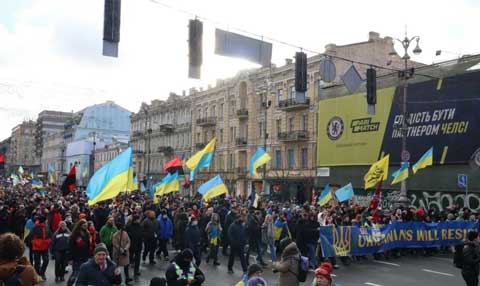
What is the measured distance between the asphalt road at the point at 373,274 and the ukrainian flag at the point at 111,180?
2.32 m

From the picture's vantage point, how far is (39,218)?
1175 centimetres

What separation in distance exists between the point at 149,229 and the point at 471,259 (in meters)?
7.92

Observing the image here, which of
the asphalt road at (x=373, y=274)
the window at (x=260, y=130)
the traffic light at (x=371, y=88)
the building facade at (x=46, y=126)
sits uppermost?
the building facade at (x=46, y=126)

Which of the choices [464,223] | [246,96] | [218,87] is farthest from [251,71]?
[464,223]

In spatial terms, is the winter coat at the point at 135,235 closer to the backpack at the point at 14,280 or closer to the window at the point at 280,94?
the backpack at the point at 14,280

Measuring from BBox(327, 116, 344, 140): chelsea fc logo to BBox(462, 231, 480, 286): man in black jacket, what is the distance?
2886cm

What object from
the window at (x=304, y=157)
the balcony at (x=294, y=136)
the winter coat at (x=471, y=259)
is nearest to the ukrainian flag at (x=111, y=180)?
the winter coat at (x=471, y=259)

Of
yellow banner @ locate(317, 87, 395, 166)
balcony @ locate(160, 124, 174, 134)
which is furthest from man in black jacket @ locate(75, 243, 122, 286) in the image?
balcony @ locate(160, 124, 174, 134)

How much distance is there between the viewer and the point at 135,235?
12.4 m

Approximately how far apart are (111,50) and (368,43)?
37.0m

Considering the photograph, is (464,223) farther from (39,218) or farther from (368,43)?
(368,43)

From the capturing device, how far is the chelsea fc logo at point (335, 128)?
37.9 m

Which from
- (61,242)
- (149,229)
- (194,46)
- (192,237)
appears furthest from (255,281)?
(149,229)

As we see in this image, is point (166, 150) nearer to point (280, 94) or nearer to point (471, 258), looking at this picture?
point (280, 94)
